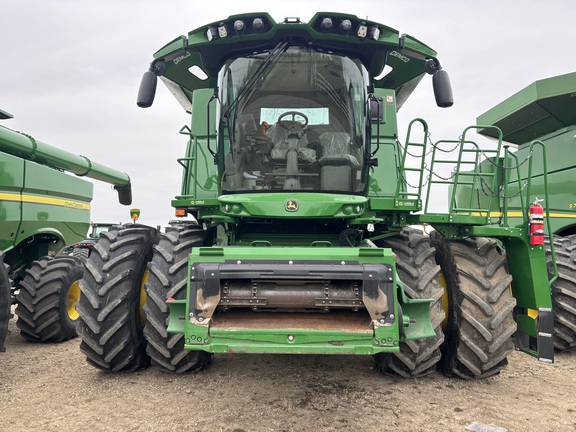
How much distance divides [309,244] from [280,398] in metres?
1.31

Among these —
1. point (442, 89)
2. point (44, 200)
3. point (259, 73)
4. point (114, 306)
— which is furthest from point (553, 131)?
point (44, 200)

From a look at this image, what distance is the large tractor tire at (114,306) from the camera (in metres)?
3.61

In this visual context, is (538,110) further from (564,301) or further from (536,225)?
(536,225)

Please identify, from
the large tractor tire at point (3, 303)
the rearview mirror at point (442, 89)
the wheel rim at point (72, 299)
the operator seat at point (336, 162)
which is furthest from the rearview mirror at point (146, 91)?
the wheel rim at point (72, 299)

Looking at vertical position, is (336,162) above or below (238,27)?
below

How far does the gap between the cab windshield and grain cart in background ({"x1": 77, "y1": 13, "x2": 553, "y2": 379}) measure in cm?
1

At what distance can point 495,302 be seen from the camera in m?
3.50

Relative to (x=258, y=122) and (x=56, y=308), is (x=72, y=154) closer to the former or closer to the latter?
(x=56, y=308)

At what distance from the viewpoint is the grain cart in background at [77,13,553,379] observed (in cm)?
289

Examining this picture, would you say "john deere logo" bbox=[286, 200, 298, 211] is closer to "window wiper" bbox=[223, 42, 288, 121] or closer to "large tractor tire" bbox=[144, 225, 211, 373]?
"large tractor tire" bbox=[144, 225, 211, 373]

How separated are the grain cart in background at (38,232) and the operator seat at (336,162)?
350 centimetres

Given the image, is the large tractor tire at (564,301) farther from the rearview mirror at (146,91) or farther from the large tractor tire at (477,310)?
the rearview mirror at (146,91)

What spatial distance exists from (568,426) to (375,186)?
243 centimetres

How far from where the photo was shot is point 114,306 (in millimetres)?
3592
